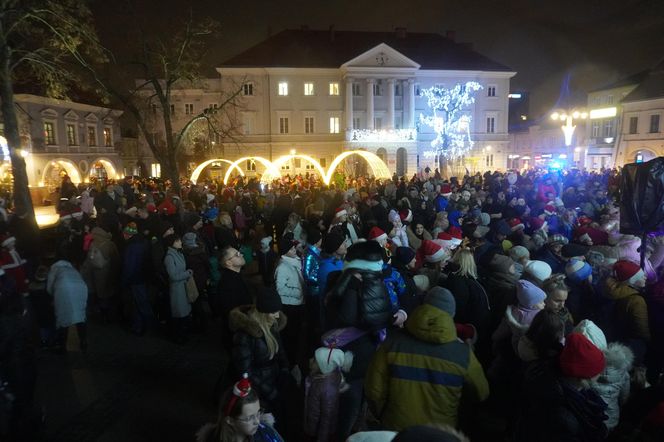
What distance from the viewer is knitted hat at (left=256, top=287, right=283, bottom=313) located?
3.93m

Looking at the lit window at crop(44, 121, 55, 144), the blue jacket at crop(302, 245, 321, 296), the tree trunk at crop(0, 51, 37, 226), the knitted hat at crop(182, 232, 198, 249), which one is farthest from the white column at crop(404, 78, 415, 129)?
the blue jacket at crop(302, 245, 321, 296)

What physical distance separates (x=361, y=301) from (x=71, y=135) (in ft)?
133

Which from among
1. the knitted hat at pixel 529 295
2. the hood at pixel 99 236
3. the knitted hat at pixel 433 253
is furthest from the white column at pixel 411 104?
the knitted hat at pixel 529 295

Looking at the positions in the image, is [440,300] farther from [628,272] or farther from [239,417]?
[628,272]

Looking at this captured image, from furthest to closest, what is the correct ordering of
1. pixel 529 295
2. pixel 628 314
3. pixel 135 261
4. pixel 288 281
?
Answer: pixel 135 261 → pixel 288 281 → pixel 628 314 → pixel 529 295

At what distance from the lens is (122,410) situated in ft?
17.7

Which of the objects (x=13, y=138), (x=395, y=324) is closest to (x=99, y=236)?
(x=395, y=324)

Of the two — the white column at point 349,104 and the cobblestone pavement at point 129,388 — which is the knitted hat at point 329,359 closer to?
the cobblestone pavement at point 129,388

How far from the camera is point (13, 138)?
13078 millimetres

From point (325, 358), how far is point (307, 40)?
4988cm

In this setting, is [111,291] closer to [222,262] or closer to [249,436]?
[222,262]

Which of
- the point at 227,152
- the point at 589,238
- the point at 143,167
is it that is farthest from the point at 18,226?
the point at 143,167

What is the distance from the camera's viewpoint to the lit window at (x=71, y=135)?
3703cm

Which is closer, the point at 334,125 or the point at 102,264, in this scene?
the point at 102,264
